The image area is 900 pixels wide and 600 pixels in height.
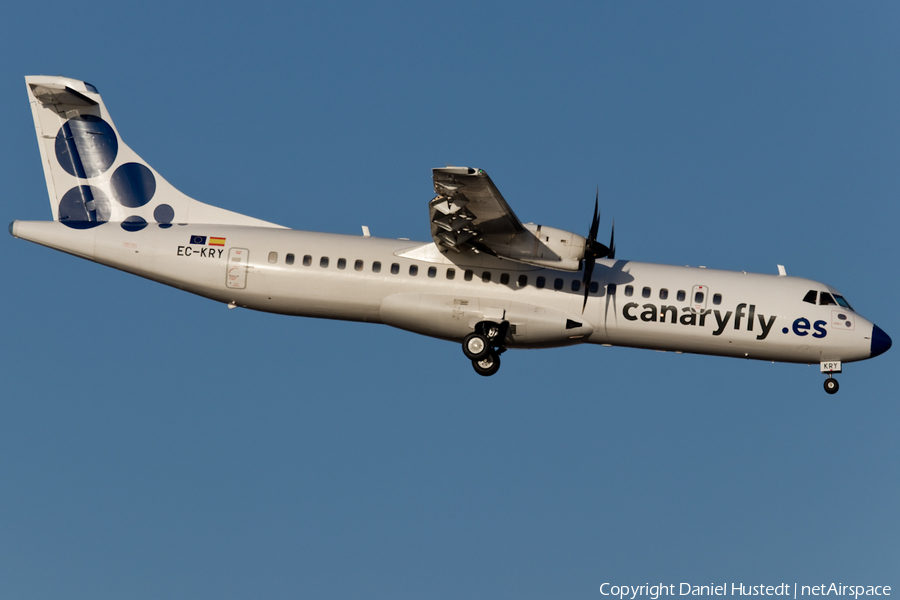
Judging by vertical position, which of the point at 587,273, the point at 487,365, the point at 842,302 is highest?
the point at 587,273

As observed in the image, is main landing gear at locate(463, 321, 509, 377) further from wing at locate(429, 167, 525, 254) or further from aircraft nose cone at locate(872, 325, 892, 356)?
aircraft nose cone at locate(872, 325, 892, 356)

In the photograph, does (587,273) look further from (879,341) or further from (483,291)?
(879,341)

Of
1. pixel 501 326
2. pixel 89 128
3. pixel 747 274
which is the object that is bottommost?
pixel 501 326

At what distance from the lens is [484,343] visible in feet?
79.0

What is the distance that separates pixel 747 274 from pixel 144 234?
1664 centimetres

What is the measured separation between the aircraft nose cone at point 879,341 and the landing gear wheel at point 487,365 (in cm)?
1004

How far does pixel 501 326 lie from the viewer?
2419 centimetres

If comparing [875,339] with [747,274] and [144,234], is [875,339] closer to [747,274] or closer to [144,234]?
[747,274]

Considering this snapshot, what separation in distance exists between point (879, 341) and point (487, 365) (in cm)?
1050

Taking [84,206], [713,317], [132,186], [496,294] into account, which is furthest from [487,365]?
[84,206]

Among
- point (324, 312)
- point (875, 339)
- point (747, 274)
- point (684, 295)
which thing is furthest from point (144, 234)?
point (875, 339)

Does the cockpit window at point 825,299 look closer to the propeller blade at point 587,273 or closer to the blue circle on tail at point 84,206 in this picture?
the propeller blade at point 587,273

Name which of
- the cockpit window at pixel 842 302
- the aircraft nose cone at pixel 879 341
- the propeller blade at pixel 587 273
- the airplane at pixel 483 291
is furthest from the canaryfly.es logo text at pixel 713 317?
the aircraft nose cone at pixel 879 341

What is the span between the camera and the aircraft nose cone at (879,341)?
2467 cm
